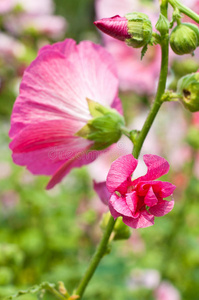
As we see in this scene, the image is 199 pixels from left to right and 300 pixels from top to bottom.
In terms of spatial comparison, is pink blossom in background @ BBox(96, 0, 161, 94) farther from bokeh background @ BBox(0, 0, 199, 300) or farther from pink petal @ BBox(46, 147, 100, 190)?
pink petal @ BBox(46, 147, 100, 190)

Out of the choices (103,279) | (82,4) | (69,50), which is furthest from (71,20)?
(69,50)

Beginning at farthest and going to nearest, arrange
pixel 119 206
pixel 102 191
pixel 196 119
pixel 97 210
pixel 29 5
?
1. pixel 29 5
2. pixel 97 210
3. pixel 196 119
4. pixel 102 191
5. pixel 119 206

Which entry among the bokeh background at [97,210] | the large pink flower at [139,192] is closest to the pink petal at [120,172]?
the large pink flower at [139,192]

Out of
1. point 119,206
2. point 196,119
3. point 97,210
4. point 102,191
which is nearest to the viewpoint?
point 119,206

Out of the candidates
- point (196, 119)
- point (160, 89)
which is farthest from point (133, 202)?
point (196, 119)

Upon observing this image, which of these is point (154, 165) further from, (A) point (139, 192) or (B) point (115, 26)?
(B) point (115, 26)
